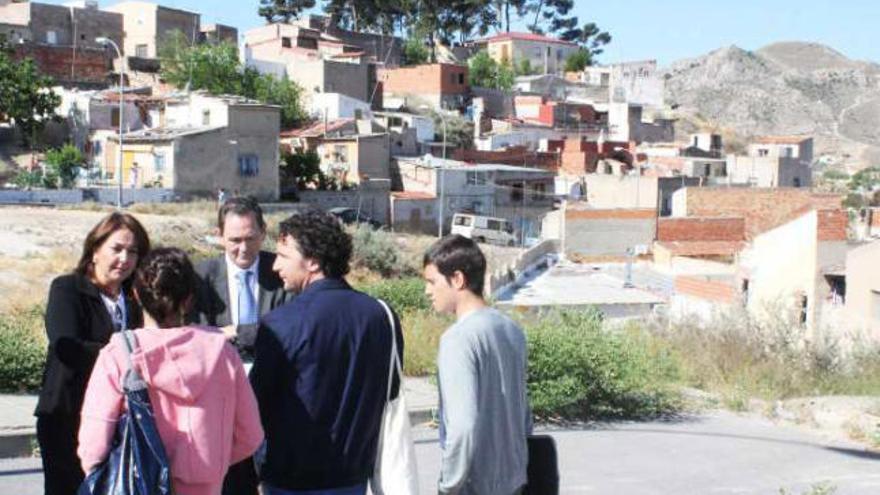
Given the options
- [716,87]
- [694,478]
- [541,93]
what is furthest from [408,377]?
[716,87]

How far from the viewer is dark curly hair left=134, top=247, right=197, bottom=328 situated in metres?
3.39

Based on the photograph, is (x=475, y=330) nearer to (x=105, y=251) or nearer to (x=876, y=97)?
(x=105, y=251)

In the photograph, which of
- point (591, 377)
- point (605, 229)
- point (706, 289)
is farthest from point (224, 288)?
point (605, 229)

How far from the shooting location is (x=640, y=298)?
73.3 feet

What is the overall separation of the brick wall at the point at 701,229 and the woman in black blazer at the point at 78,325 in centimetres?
3126

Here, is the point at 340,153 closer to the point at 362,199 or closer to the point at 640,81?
the point at 362,199

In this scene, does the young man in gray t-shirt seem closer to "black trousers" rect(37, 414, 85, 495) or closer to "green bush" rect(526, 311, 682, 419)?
"black trousers" rect(37, 414, 85, 495)

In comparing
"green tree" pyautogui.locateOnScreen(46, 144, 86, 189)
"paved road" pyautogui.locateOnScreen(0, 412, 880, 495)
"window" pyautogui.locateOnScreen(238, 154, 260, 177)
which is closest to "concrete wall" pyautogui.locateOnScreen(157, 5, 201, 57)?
"green tree" pyautogui.locateOnScreen(46, 144, 86, 189)

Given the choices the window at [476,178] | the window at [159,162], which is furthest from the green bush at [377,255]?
the window at [476,178]

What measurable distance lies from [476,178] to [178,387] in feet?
125

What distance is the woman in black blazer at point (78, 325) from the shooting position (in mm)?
3879

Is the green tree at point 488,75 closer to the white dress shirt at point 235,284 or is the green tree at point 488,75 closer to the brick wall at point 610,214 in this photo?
the brick wall at point 610,214

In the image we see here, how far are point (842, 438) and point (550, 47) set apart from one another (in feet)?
249

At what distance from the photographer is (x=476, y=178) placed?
41219mm
